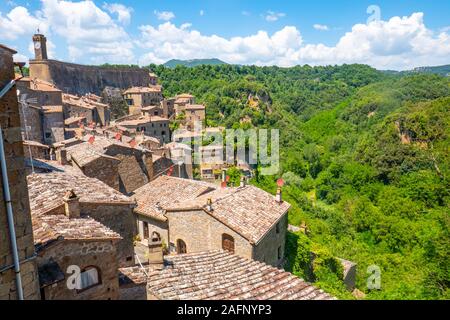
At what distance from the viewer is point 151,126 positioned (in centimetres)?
5241

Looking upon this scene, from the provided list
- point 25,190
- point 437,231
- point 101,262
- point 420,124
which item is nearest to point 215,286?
point 101,262

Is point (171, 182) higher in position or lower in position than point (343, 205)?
higher

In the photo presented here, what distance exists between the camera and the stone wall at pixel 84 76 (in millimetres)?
61562

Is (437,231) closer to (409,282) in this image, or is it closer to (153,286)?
(409,282)

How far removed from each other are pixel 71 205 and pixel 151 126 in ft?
141

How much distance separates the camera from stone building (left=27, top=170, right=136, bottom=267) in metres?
11.2

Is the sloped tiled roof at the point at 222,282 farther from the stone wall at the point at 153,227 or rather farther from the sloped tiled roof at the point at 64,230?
the stone wall at the point at 153,227

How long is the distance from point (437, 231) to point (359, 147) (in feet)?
101

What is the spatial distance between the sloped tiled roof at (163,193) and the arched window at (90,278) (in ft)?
28.3

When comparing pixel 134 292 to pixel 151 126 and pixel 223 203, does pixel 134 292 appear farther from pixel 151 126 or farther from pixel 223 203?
pixel 151 126

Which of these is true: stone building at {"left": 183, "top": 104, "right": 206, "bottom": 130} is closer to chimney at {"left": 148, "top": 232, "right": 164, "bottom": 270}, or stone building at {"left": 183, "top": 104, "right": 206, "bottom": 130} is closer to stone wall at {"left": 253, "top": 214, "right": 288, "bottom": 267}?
stone wall at {"left": 253, "top": 214, "right": 288, "bottom": 267}

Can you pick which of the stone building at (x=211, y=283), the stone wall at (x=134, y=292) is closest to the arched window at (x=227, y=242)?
the stone building at (x=211, y=283)
